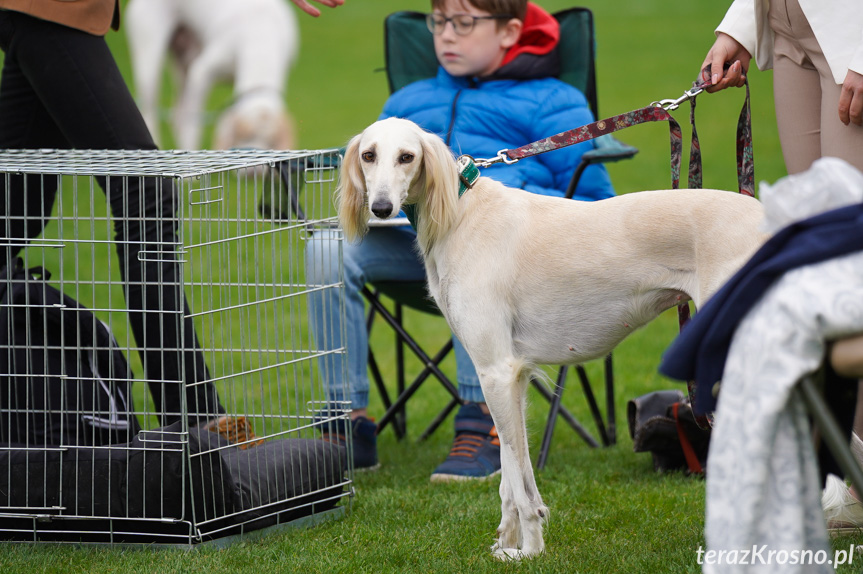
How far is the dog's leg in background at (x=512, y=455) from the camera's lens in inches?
105

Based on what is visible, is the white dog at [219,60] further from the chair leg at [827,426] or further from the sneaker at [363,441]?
the chair leg at [827,426]

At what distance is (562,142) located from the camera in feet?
9.36

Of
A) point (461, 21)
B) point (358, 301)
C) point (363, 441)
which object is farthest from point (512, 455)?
point (461, 21)

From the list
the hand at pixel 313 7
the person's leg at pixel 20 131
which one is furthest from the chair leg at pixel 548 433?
the person's leg at pixel 20 131

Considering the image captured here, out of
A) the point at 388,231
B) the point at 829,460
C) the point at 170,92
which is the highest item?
the point at 170,92

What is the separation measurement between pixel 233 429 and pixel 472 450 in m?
1.00

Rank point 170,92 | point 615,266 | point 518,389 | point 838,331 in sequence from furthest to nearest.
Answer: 1. point 170,92
2. point 518,389
3. point 615,266
4. point 838,331

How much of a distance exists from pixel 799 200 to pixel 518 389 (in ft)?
3.92

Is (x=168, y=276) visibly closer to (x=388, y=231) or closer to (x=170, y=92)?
(x=388, y=231)

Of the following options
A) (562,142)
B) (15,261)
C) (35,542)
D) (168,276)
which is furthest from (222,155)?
(35,542)

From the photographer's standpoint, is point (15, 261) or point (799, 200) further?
point (15, 261)

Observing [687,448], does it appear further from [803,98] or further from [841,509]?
[803,98]

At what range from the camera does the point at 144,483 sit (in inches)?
111

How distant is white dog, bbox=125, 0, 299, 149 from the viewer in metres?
12.2
